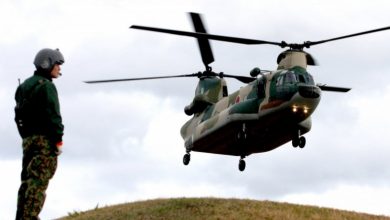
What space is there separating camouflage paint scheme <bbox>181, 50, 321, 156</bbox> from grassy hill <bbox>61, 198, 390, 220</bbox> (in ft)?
15.0

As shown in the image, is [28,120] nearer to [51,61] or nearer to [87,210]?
[51,61]

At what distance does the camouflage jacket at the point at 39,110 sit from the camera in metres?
8.38

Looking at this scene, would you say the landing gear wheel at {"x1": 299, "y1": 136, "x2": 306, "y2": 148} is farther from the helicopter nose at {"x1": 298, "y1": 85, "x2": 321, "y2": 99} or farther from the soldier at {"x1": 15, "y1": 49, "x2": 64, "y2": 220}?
the soldier at {"x1": 15, "y1": 49, "x2": 64, "y2": 220}

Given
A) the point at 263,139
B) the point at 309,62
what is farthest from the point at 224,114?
the point at 309,62

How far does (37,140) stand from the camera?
8.45 metres

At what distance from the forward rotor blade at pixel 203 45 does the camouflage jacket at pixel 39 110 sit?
1015 inches

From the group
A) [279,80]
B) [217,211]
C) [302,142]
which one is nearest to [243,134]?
[302,142]

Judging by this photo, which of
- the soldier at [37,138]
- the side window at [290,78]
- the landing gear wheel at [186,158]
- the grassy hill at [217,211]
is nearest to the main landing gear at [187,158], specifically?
the landing gear wheel at [186,158]

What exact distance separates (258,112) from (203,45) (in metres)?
7.88

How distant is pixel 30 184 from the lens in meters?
8.44

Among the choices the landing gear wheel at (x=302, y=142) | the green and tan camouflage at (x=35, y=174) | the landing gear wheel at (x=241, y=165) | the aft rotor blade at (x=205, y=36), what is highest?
the aft rotor blade at (x=205, y=36)

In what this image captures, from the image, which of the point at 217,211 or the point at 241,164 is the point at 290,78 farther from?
the point at 217,211

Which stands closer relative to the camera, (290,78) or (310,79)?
(290,78)

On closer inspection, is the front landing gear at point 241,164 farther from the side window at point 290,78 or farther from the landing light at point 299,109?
the side window at point 290,78
